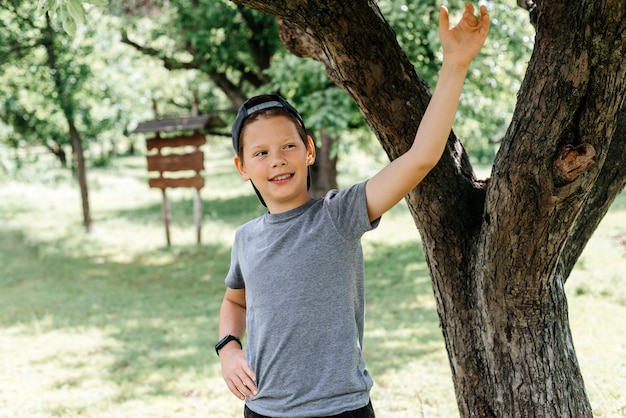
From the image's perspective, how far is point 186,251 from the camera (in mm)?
11234

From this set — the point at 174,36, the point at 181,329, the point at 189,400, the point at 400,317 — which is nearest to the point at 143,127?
the point at 174,36

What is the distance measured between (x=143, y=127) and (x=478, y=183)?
352 inches

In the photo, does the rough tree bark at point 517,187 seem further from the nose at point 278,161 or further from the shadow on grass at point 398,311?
the shadow on grass at point 398,311

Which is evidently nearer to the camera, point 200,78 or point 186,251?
point 186,251

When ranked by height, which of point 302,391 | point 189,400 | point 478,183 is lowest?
point 189,400

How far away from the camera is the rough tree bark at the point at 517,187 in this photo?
6.56 ft

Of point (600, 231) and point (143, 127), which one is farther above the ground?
point (143, 127)

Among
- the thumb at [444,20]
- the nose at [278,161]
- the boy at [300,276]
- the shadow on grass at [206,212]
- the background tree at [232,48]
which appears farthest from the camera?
the shadow on grass at [206,212]

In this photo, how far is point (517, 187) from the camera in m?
2.09

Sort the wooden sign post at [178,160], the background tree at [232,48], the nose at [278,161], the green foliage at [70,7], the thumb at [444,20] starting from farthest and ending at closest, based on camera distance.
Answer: the wooden sign post at [178,160] → the background tree at [232,48] → the green foliage at [70,7] → the nose at [278,161] → the thumb at [444,20]

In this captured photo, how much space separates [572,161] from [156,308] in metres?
6.63

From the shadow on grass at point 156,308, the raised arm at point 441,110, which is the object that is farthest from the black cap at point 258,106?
the shadow on grass at point 156,308

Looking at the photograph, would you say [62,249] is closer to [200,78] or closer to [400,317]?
[200,78]

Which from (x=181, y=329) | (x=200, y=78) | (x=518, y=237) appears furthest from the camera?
(x=200, y=78)
